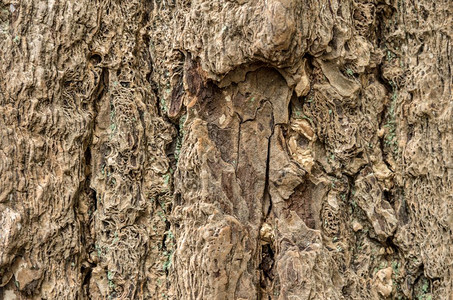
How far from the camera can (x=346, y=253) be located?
1405 mm

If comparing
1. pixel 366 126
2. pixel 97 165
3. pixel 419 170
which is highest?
pixel 366 126

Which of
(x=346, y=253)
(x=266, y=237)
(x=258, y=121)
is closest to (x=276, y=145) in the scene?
(x=258, y=121)

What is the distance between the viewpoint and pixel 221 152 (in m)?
1.40

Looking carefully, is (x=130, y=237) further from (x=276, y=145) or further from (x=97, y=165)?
(x=276, y=145)

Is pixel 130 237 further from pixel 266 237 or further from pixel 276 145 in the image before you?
pixel 276 145

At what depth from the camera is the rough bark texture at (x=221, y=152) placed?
4.51 ft

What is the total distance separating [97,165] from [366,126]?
2.57 ft

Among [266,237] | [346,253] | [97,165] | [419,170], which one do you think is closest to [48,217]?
[97,165]

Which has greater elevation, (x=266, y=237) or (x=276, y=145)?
(x=276, y=145)

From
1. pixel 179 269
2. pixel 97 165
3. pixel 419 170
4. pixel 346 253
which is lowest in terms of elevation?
pixel 179 269

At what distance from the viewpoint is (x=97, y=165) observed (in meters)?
1.46

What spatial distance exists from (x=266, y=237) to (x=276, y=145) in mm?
257

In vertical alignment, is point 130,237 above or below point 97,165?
below

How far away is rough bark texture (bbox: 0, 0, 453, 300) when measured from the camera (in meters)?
1.38
